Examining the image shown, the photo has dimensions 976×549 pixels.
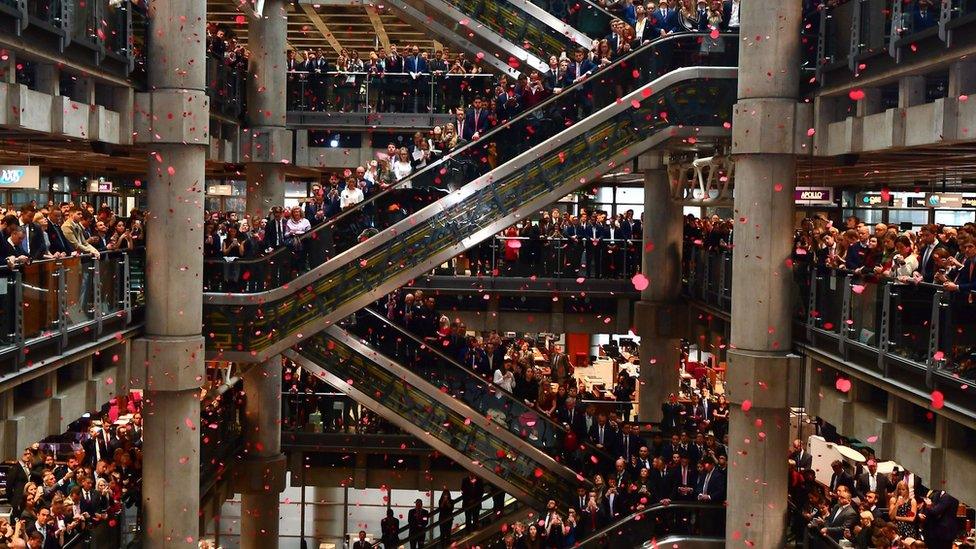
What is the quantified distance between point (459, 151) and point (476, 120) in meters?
1.36

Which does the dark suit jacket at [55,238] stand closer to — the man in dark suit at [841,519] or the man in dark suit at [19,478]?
the man in dark suit at [19,478]

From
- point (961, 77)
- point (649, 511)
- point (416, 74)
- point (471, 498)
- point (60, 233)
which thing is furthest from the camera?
point (416, 74)

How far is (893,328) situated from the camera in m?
12.5

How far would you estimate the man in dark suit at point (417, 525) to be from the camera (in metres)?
21.7

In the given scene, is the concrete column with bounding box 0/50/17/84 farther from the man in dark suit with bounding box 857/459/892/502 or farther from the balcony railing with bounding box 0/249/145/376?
the man in dark suit with bounding box 857/459/892/502

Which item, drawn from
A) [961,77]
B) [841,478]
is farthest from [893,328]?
[841,478]

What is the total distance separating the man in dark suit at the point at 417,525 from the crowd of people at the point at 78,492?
18.0 feet

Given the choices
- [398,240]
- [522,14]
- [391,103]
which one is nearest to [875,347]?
[398,240]

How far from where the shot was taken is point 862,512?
13.7 m

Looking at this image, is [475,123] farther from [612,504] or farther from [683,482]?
[683,482]

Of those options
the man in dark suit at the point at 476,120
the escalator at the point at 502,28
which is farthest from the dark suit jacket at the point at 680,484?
the escalator at the point at 502,28

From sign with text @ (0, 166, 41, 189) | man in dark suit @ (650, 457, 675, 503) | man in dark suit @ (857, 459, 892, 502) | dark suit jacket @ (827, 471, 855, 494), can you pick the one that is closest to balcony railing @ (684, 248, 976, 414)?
dark suit jacket @ (827, 471, 855, 494)

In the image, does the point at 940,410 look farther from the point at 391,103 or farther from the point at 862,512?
the point at 391,103

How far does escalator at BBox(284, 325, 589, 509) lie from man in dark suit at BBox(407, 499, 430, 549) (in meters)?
3.43
